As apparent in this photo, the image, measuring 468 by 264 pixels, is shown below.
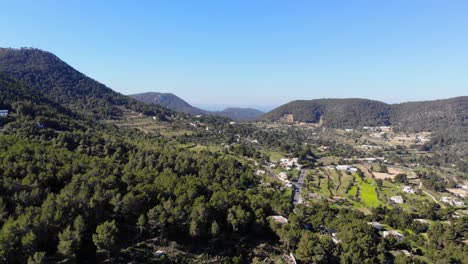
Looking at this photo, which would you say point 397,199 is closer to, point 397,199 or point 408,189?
point 397,199

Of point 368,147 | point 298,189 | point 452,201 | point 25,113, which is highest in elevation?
point 25,113

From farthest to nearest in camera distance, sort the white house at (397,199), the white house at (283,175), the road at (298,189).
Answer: the white house at (283,175)
the white house at (397,199)
the road at (298,189)

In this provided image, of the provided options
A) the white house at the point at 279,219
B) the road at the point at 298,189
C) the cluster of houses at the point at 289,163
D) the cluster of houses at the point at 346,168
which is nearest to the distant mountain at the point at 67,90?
the cluster of houses at the point at 289,163

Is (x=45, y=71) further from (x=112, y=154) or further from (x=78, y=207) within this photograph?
(x=78, y=207)

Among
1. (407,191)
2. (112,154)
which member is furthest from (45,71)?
(407,191)

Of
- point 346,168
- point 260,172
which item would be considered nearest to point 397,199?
point 346,168

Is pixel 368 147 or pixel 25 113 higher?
pixel 25 113

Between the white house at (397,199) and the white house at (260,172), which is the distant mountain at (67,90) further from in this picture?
the white house at (397,199)

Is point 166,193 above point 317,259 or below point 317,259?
above
